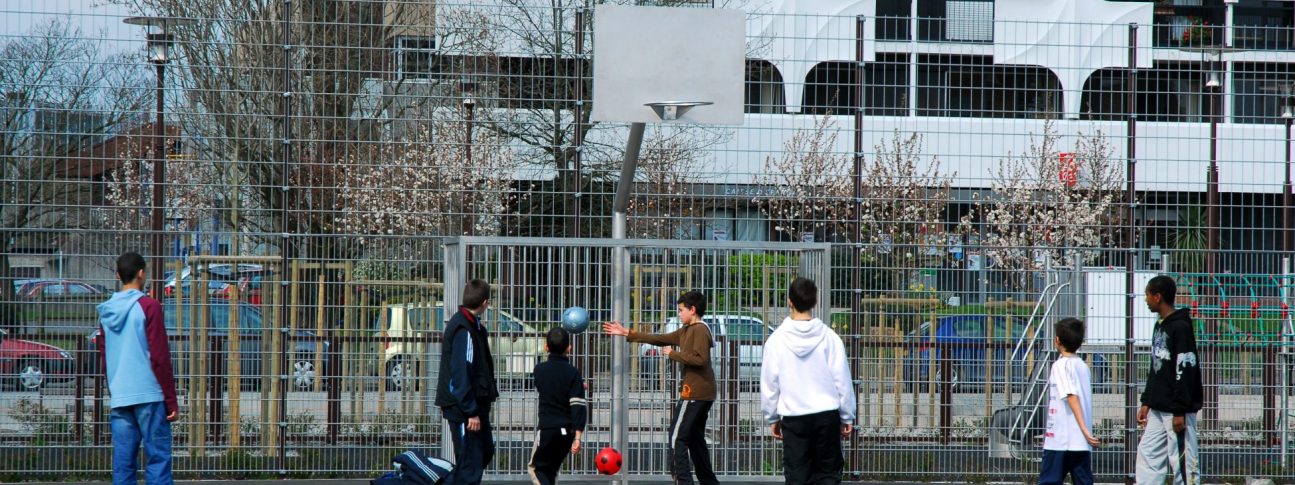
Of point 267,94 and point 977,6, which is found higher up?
point 977,6

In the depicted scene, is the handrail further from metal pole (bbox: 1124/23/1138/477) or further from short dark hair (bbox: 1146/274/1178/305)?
short dark hair (bbox: 1146/274/1178/305)

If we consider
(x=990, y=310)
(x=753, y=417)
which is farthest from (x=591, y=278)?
(x=990, y=310)

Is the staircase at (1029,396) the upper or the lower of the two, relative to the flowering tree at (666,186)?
lower

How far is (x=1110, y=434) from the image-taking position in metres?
9.69

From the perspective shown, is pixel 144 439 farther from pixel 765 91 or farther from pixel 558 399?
pixel 765 91

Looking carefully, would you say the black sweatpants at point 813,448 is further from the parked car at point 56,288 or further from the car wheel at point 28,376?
the car wheel at point 28,376

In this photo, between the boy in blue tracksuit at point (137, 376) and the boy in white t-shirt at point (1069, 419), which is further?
the boy in white t-shirt at point (1069, 419)

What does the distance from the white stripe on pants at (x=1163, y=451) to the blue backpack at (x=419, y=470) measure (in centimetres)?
463

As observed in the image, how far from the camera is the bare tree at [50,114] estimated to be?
29.2ft

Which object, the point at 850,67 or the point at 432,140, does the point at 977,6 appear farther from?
the point at 432,140

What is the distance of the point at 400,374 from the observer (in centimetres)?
902

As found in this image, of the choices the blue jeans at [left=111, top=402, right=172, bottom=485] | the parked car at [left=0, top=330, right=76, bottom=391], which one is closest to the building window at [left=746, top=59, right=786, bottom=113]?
the blue jeans at [left=111, top=402, right=172, bottom=485]

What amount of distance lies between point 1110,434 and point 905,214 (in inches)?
101

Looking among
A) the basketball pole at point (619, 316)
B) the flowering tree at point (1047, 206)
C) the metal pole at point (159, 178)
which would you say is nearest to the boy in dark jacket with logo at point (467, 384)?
the basketball pole at point (619, 316)
